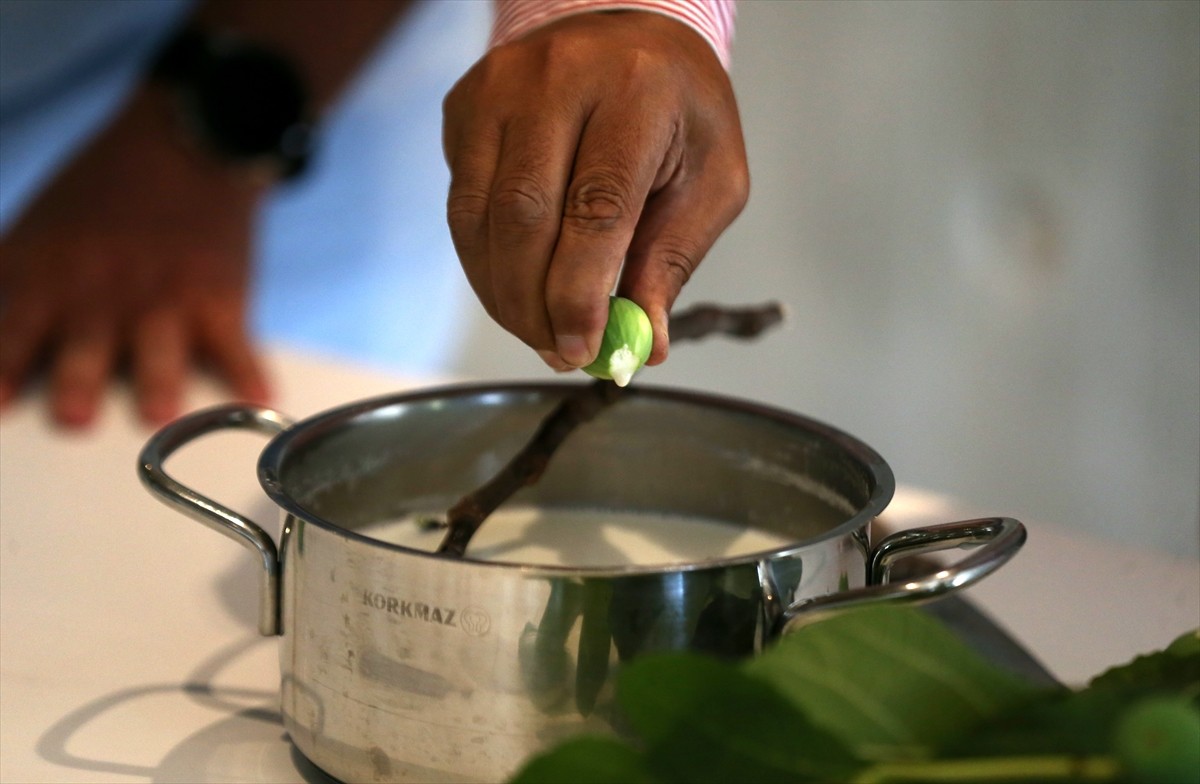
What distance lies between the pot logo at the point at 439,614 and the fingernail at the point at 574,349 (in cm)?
10

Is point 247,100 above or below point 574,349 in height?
above

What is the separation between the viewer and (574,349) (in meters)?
0.39

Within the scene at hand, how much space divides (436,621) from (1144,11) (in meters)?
0.97

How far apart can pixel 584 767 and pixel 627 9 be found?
34 centimetres

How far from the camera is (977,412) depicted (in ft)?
4.45

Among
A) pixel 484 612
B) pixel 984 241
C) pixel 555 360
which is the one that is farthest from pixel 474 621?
pixel 984 241

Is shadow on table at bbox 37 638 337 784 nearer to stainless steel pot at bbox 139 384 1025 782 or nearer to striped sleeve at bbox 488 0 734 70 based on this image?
stainless steel pot at bbox 139 384 1025 782

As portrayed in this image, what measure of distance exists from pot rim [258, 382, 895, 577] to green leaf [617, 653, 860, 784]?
11 cm

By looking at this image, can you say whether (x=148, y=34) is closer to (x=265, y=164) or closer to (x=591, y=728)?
(x=265, y=164)

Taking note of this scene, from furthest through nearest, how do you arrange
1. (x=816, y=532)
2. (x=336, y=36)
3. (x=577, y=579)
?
(x=336, y=36), (x=816, y=532), (x=577, y=579)

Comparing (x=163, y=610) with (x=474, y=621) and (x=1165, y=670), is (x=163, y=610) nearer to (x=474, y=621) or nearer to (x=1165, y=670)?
(x=474, y=621)

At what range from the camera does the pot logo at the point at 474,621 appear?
332 mm

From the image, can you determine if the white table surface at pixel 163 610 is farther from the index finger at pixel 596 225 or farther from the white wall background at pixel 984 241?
the white wall background at pixel 984 241

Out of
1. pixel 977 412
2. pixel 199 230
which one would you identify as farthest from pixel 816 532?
pixel 977 412
